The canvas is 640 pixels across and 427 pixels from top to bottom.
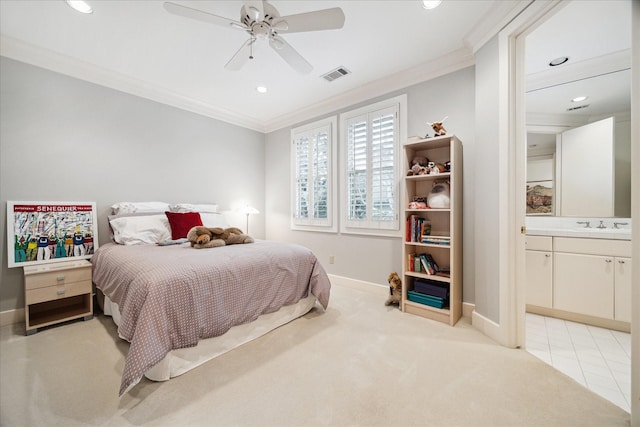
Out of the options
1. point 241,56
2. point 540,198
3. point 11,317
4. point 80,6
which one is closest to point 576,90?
point 540,198

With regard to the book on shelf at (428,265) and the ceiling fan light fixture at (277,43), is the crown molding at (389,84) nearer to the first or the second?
the ceiling fan light fixture at (277,43)

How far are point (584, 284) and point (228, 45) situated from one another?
3.99 m

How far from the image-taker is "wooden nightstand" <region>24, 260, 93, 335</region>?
2097 millimetres

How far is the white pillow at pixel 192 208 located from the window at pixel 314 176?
4.04 ft

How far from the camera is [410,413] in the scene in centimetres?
129

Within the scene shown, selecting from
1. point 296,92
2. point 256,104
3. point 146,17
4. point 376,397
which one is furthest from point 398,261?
point 146,17

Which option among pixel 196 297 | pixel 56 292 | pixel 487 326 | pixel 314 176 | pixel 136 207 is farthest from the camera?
pixel 314 176

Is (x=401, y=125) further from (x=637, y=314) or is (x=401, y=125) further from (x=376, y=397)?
(x=376, y=397)

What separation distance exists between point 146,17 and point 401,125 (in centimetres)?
259

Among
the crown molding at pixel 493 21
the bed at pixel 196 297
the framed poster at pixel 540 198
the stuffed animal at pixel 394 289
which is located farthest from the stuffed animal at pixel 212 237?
the framed poster at pixel 540 198

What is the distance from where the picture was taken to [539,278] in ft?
8.11

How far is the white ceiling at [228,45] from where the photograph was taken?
195 cm

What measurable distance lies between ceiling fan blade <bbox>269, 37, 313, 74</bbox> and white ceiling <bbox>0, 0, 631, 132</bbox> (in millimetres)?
313

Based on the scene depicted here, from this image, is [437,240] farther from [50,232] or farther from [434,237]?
[50,232]
